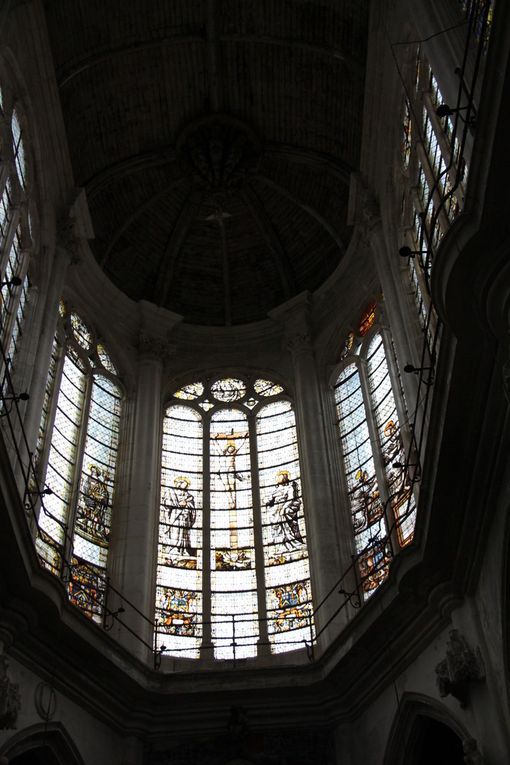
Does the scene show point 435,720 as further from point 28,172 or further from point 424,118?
point 28,172

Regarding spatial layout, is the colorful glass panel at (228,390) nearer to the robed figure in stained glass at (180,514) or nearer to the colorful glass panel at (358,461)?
the colorful glass panel at (358,461)

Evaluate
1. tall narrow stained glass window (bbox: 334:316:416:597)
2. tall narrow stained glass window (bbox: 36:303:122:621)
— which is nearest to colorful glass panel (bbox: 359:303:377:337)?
tall narrow stained glass window (bbox: 334:316:416:597)

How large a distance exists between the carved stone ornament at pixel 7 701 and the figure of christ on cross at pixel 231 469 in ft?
22.8

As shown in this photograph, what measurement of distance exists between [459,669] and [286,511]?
24.0ft

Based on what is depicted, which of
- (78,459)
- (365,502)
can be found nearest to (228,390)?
(78,459)

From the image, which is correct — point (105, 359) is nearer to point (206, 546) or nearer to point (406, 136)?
point (206, 546)

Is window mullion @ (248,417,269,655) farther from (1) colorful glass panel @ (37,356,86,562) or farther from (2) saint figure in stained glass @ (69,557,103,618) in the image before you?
(1) colorful glass panel @ (37,356,86,562)

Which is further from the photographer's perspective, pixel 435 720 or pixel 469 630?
pixel 435 720

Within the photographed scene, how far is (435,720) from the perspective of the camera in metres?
11.8

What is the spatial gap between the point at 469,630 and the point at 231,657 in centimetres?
573

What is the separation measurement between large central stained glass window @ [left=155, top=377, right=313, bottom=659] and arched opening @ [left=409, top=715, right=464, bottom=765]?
3293mm

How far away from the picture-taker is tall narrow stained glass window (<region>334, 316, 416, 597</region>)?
14914 mm

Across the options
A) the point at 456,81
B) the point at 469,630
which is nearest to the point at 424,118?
the point at 456,81

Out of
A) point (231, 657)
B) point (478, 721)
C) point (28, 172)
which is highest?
point (28, 172)
